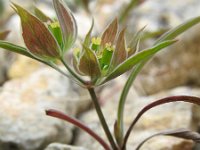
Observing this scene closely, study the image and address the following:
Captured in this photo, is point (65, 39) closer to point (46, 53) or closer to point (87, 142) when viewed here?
point (46, 53)

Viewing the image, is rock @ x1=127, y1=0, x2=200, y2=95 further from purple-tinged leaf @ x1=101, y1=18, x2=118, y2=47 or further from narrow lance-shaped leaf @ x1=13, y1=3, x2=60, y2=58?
Answer: narrow lance-shaped leaf @ x1=13, y1=3, x2=60, y2=58

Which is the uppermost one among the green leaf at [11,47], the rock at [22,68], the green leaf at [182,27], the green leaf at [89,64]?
the rock at [22,68]

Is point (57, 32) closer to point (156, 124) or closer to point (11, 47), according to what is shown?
point (11, 47)

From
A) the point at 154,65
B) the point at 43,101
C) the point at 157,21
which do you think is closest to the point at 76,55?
the point at 43,101

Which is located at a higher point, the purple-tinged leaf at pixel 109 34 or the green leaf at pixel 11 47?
the purple-tinged leaf at pixel 109 34

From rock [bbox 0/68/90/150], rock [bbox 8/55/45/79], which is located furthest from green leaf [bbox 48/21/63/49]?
rock [bbox 8/55/45/79]

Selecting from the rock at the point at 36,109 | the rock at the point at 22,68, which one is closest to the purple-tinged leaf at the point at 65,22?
the rock at the point at 36,109

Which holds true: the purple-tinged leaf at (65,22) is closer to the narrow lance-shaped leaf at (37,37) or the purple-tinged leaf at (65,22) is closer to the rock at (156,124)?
the narrow lance-shaped leaf at (37,37)
